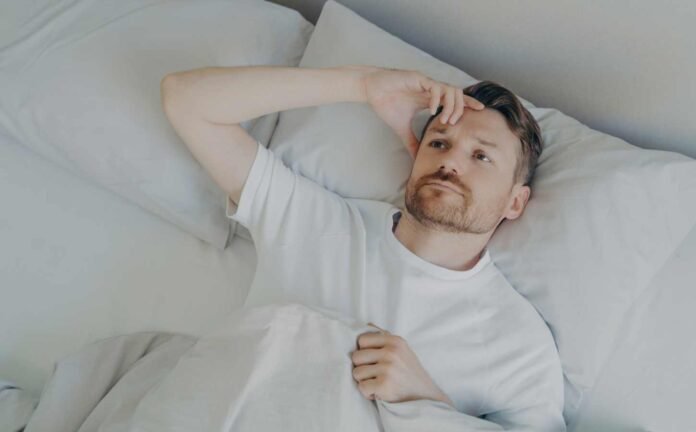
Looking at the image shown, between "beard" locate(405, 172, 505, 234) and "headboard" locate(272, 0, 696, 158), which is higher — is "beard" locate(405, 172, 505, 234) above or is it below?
below

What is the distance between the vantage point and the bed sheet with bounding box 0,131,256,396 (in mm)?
1174

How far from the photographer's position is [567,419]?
3.59ft

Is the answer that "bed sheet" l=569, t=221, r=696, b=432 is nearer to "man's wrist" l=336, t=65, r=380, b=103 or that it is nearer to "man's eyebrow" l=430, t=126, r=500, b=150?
"man's eyebrow" l=430, t=126, r=500, b=150

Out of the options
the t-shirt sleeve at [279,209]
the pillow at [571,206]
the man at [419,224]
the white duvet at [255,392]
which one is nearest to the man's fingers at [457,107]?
the man at [419,224]

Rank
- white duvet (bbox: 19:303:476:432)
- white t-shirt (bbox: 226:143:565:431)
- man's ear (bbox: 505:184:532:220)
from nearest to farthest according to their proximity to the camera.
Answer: white duvet (bbox: 19:303:476:432)
white t-shirt (bbox: 226:143:565:431)
man's ear (bbox: 505:184:532:220)

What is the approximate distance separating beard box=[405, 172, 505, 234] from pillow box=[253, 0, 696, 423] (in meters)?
0.11

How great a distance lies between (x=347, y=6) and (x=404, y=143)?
0.45 meters

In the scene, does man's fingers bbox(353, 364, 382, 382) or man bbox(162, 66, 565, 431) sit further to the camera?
man bbox(162, 66, 565, 431)

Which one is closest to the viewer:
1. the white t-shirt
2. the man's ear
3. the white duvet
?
the white duvet

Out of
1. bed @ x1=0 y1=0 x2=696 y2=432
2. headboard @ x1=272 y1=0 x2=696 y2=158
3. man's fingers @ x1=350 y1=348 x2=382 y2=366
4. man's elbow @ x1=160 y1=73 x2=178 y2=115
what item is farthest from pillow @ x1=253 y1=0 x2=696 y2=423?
man's fingers @ x1=350 y1=348 x2=382 y2=366

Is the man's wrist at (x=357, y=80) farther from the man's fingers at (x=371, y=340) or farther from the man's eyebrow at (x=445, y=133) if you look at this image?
the man's fingers at (x=371, y=340)

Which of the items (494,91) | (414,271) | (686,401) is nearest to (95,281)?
(414,271)

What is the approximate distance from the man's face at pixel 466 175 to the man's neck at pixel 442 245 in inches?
1.3

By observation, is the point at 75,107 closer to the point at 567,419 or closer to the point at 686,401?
the point at 567,419
